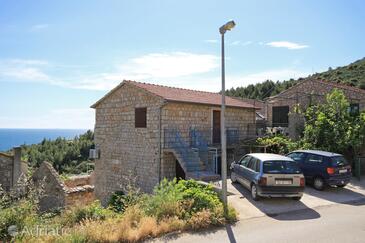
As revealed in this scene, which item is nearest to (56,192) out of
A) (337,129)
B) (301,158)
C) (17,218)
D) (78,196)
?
(78,196)

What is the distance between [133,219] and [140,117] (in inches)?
379

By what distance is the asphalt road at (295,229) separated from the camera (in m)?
6.84

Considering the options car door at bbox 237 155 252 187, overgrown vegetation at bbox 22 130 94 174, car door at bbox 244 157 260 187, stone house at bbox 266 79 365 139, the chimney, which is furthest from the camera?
overgrown vegetation at bbox 22 130 94 174

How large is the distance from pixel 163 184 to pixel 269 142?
1025 cm

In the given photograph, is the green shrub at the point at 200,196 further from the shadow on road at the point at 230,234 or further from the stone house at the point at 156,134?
the stone house at the point at 156,134

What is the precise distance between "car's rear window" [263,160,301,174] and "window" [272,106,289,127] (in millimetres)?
14382

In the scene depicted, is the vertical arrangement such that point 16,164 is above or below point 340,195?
above

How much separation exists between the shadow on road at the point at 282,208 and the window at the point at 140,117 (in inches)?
288

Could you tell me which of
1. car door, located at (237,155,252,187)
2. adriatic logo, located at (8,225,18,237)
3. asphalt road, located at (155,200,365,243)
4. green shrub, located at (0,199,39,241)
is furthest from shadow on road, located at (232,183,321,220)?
adriatic logo, located at (8,225,18,237)

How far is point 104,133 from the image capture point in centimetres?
1900

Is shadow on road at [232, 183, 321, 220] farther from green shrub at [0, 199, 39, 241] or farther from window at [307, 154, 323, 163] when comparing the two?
green shrub at [0, 199, 39, 241]

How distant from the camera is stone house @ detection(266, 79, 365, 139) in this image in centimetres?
1980

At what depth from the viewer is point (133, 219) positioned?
24.6 ft

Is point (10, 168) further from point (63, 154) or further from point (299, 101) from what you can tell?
point (63, 154)
